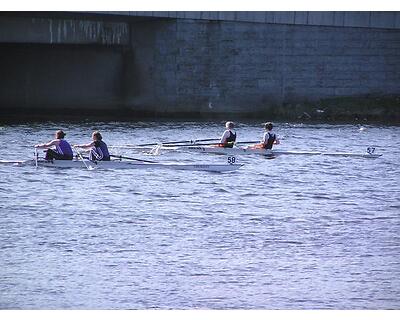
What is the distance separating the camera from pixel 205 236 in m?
21.5

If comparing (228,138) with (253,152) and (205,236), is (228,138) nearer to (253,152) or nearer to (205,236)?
(253,152)

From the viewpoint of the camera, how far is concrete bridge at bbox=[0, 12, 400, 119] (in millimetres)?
45469

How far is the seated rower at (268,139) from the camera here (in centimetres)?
3221

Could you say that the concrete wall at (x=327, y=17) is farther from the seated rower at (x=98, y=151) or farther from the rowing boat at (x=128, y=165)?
the seated rower at (x=98, y=151)

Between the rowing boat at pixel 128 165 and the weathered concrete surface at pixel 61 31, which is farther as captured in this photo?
the weathered concrete surface at pixel 61 31

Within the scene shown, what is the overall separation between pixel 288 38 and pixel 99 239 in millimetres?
26374

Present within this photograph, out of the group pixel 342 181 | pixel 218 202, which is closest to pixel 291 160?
pixel 342 181

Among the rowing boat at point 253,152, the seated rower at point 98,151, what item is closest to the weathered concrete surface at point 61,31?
the rowing boat at point 253,152

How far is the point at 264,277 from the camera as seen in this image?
18219 millimetres

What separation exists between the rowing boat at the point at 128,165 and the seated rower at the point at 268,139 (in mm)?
2738

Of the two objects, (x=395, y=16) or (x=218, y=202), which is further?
(x=395, y=16)

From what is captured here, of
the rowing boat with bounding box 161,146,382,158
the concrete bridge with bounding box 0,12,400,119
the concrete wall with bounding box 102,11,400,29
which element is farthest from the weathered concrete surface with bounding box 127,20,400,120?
the rowing boat with bounding box 161,146,382,158

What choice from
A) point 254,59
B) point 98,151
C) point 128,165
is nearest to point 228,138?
point 128,165
